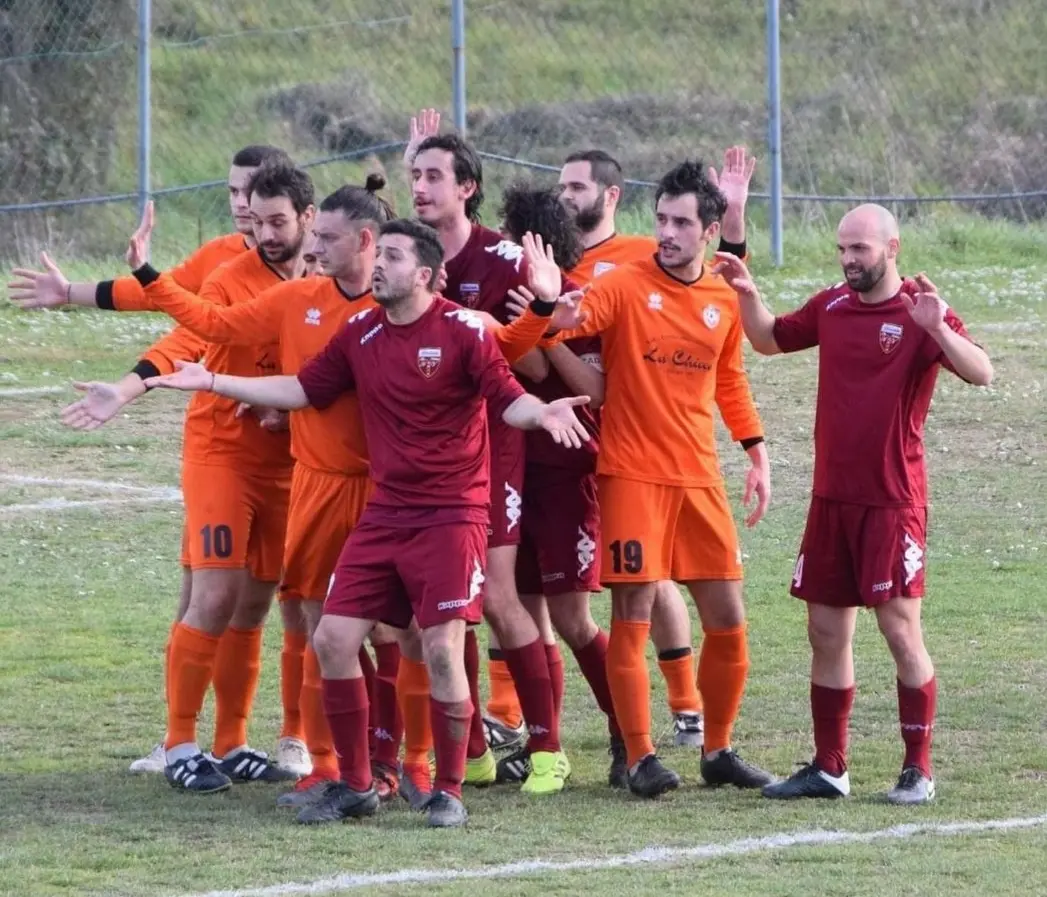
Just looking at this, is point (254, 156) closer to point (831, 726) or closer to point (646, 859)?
point (831, 726)

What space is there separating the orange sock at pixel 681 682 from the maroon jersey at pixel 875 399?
3.76 ft

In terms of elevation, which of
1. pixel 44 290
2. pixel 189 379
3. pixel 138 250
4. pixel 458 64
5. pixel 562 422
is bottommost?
pixel 562 422

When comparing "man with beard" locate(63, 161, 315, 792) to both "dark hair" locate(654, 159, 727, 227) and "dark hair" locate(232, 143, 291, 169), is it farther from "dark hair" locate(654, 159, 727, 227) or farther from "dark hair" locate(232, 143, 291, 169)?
"dark hair" locate(654, 159, 727, 227)

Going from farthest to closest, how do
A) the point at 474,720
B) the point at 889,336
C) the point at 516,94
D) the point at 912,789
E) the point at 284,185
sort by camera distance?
the point at 516,94 < the point at 474,720 < the point at 284,185 < the point at 889,336 < the point at 912,789

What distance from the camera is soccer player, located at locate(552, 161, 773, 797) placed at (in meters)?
7.30

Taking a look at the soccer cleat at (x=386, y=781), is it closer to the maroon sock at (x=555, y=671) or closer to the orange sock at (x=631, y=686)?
the maroon sock at (x=555, y=671)

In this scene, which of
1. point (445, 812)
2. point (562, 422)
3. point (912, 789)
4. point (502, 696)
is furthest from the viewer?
point (502, 696)

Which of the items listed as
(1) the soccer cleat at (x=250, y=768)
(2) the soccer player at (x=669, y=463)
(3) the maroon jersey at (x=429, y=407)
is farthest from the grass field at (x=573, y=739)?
(3) the maroon jersey at (x=429, y=407)

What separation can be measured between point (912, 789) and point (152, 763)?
8.82 ft

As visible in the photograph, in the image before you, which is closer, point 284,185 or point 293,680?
point 284,185

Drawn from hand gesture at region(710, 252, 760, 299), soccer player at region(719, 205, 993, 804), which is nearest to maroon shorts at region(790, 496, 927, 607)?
soccer player at region(719, 205, 993, 804)

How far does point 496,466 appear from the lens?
293 inches

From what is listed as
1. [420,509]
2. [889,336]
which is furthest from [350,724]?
[889,336]

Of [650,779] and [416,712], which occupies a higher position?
[416,712]
